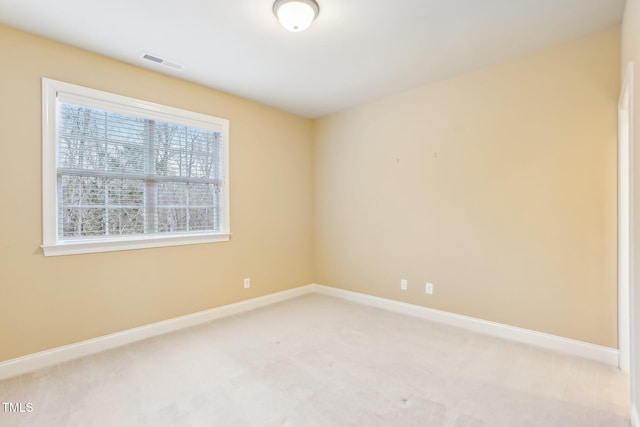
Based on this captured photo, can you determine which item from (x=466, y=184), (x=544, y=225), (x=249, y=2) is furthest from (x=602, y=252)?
(x=249, y=2)

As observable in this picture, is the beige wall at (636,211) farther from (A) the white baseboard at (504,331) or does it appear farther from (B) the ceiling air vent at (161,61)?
(B) the ceiling air vent at (161,61)

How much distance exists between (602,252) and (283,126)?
369 centimetres

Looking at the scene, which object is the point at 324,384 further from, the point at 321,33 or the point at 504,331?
the point at 321,33

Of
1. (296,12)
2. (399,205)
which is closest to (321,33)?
(296,12)

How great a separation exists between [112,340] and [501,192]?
3.87 metres

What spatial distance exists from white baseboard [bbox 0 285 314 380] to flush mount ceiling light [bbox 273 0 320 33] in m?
2.96

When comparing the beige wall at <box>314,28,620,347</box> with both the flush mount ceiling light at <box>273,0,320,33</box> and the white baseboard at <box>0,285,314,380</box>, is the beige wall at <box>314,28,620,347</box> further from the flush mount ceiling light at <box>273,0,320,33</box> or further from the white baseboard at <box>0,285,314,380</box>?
the flush mount ceiling light at <box>273,0,320,33</box>

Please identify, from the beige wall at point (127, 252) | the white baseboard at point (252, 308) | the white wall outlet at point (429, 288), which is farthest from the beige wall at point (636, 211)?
the beige wall at point (127, 252)

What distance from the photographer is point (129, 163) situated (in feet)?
9.89

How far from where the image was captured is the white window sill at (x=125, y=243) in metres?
2.60

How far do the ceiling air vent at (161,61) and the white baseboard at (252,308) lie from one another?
2.52 meters

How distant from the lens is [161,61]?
115 inches

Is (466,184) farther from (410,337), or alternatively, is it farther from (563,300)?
(410,337)

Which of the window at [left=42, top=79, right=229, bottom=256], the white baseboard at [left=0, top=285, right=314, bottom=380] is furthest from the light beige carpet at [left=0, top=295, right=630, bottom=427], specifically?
the window at [left=42, top=79, right=229, bottom=256]
